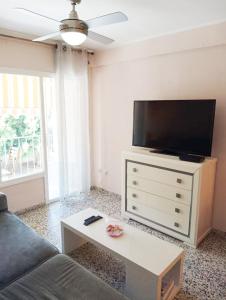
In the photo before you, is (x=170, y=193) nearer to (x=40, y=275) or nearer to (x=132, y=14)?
(x=40, y=275)

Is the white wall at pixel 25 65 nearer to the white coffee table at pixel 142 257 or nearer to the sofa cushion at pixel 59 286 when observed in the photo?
the white coffee table at pixel 142 257

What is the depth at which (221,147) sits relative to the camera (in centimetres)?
260

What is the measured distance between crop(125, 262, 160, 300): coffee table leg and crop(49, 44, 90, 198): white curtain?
2.08 metres

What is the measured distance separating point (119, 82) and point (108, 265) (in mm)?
2476

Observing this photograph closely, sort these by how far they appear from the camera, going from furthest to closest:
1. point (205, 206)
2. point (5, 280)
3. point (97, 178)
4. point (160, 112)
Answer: point (97, 178) < point (160, 112) < point (205, 206) < point (5, 280)

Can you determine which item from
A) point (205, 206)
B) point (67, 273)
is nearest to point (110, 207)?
point (205, 206)

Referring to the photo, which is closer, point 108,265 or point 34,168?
point 108,265

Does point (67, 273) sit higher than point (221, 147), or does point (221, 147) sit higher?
point (221, 147)

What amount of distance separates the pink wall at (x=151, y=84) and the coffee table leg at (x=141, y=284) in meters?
1.50

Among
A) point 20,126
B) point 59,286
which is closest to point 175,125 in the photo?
Result: point 59,286

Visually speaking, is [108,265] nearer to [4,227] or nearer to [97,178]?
[4,227]

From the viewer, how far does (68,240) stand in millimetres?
2348

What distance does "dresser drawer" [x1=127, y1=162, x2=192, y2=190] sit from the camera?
96.0 inches

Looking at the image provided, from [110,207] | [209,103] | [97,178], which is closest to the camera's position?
[209,103]
